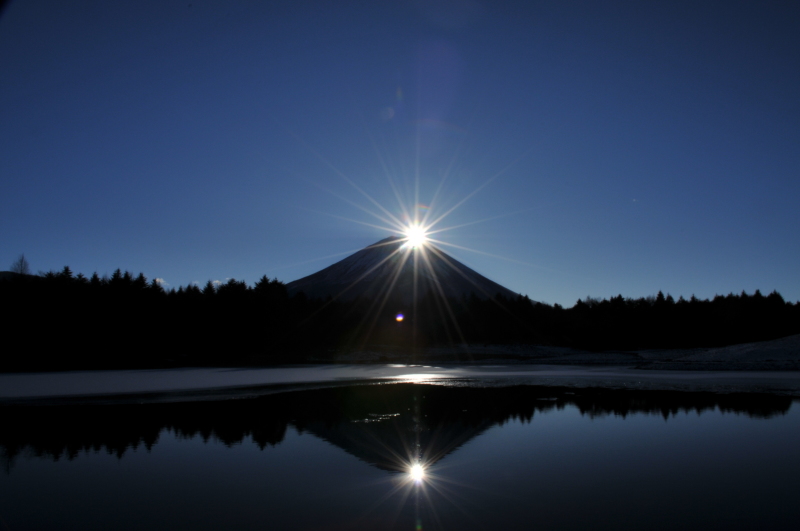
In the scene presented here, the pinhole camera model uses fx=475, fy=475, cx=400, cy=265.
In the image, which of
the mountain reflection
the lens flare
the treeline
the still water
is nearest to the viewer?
the still water

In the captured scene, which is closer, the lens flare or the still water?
the still water

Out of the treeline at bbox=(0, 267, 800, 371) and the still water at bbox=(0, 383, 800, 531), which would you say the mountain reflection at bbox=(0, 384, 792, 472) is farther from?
the treeline at bbox=(0, 267, 800, 371)

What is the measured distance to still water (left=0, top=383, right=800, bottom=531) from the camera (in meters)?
7.59

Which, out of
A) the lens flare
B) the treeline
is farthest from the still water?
the treeline

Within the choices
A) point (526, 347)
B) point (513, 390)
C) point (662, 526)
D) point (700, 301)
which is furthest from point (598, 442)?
point (700, 301)

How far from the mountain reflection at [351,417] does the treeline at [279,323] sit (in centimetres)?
4565

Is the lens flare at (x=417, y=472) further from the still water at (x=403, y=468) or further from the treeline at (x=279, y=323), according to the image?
the treeline at (x=279, y=323)

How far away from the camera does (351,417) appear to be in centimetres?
1756

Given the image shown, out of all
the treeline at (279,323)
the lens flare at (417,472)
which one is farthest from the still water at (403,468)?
the treeline at (279,323)

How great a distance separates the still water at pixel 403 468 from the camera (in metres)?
7.59

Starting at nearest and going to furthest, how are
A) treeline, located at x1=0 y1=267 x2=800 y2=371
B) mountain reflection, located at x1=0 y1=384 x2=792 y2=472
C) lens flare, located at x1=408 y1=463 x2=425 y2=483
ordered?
lens flare, located at x1=408 y1=463 x2=425 y2=483 → mountain reflection, located at x1=0 y1=384 x2=792 y2=472 → treeline, located at x1=0 y1=267 x2=800 y2=371

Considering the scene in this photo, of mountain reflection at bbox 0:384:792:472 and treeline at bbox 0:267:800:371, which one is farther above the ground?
treeline at bbox 0:267:800:371

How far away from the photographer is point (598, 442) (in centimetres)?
1315

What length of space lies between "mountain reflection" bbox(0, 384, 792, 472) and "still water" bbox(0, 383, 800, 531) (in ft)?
0.37
